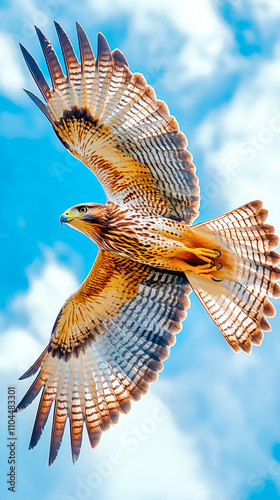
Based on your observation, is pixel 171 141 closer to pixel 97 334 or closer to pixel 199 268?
pixel 199 268

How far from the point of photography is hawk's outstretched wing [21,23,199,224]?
8172 millimetres

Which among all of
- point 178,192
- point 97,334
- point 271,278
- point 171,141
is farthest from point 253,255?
point 97,334

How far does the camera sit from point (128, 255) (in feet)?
29.1

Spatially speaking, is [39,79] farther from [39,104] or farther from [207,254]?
[207,254]

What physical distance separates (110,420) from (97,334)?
1.17 metres

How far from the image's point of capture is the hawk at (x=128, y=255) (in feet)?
27.1

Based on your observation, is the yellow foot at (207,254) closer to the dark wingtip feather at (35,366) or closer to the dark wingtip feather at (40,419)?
the dark wingtip feather at (35,366)

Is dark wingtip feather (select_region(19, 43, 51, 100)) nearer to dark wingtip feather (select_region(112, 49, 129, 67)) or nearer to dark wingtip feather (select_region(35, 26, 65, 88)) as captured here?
dark wingtip feather (select_region(35, 26, 65, 88))

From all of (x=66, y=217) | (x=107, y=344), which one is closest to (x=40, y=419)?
(x=107, y=344)

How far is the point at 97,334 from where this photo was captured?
31.4ft

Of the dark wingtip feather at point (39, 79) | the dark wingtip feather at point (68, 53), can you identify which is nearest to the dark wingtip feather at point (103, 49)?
the dark wingtip feather at point (68, 53)

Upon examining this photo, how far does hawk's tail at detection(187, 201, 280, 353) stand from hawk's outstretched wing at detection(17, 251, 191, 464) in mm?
→ 512

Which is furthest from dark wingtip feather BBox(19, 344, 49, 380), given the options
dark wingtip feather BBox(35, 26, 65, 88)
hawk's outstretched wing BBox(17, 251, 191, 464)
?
dark wingtip feather BBox(35, 26, 65, 88)

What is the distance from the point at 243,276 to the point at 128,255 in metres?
1.53
